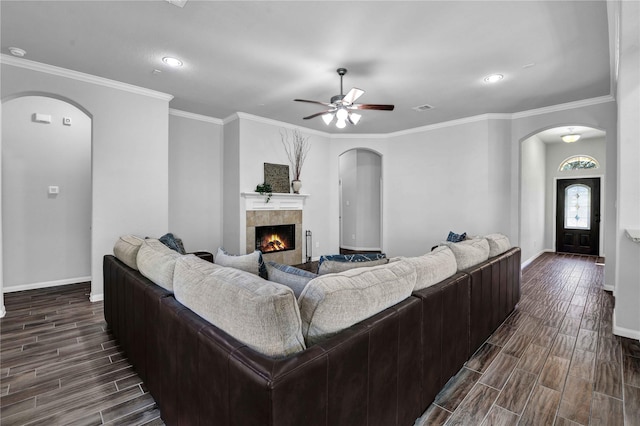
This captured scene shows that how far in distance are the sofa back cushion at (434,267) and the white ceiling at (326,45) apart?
2.00 m

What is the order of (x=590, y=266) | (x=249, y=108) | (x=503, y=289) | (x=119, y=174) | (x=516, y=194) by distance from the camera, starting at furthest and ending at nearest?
(x=590, y=266), (x=516, y=194), (x=249, y=108), (x=119, y=174), (x=503, y=289)

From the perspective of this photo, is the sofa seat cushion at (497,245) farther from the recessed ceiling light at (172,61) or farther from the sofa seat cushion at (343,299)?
the recessed ceiling light at (172,61)

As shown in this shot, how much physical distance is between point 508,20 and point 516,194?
11.5 ft

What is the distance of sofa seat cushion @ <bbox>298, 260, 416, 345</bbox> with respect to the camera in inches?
48.9

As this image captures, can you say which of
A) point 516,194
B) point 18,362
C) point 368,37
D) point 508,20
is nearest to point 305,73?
point 368,37

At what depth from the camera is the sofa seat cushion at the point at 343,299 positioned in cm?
124

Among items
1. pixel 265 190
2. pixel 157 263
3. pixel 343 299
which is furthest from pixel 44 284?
pixel 343 299

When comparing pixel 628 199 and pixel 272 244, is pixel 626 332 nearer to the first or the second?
pixel 628 199

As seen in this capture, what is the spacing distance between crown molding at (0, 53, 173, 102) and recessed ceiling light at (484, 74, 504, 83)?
4.33 meters

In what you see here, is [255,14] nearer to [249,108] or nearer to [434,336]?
[249,108]

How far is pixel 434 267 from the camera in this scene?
6.46 feet

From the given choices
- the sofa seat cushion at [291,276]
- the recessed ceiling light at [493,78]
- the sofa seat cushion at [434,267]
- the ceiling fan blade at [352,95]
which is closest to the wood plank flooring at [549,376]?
the sofa seat cushion at [434,267]

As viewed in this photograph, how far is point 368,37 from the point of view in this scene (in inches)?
111


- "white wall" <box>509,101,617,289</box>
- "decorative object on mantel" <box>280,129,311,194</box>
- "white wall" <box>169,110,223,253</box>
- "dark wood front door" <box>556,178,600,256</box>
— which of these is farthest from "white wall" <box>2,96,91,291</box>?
"dark wood front door" <box>556,178,600,256</box>
